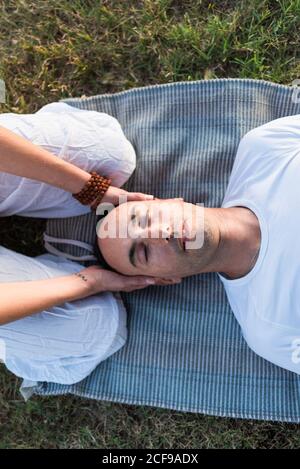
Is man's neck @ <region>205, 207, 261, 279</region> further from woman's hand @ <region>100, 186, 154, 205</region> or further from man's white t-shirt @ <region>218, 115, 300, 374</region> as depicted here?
woman's hand @ <region>100, 186, 154, 205</region>

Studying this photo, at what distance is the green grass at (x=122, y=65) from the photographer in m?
2.60

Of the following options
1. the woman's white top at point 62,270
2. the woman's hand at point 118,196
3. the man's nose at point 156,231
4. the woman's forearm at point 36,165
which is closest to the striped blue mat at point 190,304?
the woman's white top at point 62,270

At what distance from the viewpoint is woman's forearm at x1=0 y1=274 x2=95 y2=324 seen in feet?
6.56

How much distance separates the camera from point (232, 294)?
2295 mm

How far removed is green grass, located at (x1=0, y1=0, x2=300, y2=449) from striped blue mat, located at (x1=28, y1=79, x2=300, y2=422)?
19 cm

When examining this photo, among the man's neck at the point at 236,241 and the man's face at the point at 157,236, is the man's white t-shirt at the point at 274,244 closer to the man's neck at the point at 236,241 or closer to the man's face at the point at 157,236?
the man's neck at the point at 236,241

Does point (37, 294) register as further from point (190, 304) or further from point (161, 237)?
point (190, 304)

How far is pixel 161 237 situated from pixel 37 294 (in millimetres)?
600

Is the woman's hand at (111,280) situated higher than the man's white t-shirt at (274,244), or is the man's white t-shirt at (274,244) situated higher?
the man's white t-shirt at (274,244)

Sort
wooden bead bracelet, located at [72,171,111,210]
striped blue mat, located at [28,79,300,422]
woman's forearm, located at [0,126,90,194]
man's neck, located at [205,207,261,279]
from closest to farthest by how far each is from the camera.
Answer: woman's forearm, located at [0,126,90,194]
man's neck, located at [205,207,261,279]
wooden bead bracelet, located at [72,171,111,210]
striped blue mat, located at [28,79,300,422]

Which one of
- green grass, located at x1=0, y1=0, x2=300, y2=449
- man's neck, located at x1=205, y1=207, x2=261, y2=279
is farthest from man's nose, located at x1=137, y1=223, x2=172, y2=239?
green grass, located at x1=0, y1=0, x2=300, y2=449

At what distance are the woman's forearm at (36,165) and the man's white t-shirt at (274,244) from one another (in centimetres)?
74

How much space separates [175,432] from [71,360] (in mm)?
717

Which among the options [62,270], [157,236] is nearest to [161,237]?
[157,236]
